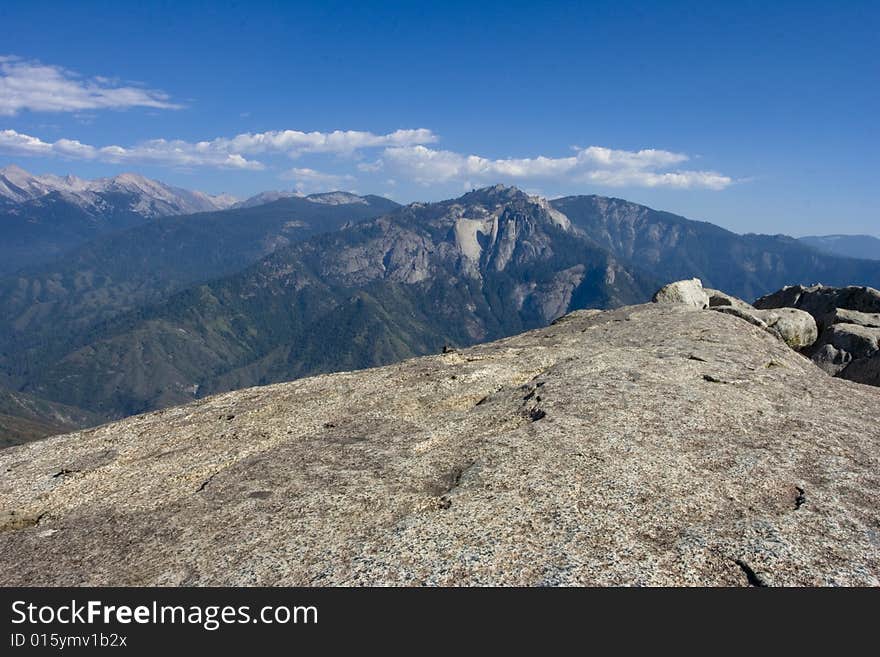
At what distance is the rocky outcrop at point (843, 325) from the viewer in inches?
2014

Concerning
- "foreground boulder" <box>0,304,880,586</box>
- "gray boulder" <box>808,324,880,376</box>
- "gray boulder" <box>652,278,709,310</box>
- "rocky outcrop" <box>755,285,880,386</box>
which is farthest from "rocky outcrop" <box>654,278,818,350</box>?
"foreground boulder" <box>0,304,880,586</box>

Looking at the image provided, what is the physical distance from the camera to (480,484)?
22.1 metres

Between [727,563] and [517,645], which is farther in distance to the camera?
[727,563]

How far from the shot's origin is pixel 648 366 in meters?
36.1

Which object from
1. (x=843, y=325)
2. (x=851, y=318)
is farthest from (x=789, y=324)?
(x=851, y=318)

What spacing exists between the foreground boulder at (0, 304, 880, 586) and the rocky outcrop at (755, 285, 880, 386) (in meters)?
17.3

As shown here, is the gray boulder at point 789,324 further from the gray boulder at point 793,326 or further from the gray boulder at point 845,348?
the gray boulder at point 845,348

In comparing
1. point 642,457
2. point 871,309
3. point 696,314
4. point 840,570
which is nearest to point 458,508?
point 642,457

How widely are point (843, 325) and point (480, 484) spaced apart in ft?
174

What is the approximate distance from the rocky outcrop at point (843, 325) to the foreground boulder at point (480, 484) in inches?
682

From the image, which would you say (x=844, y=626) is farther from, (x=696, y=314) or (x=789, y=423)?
(x=696, y=314)

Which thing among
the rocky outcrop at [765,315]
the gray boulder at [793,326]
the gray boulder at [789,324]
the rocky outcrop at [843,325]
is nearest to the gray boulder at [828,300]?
the rocky outcrop at [843,325]

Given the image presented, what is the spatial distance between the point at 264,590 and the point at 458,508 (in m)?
7.25

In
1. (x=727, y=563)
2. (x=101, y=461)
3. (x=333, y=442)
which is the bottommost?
(x=101, y=461)
